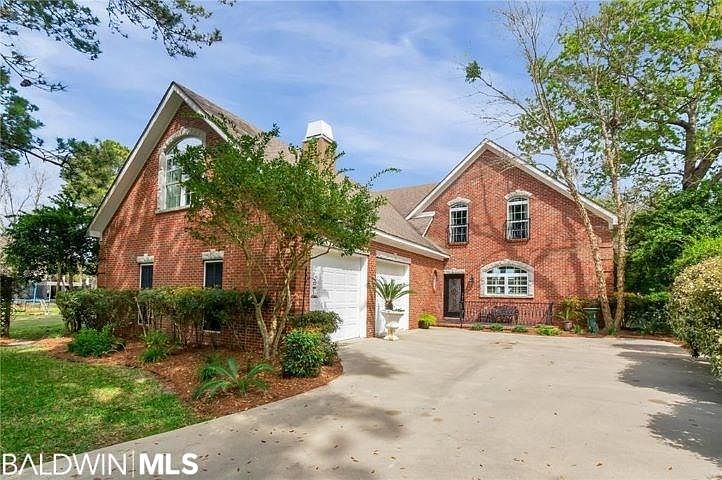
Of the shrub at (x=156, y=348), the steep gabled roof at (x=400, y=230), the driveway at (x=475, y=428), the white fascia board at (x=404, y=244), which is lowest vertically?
the driveway at (x=475, y=428)

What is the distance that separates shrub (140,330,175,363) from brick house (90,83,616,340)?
195 centimetres

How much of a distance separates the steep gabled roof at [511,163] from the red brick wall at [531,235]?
218 millimetres

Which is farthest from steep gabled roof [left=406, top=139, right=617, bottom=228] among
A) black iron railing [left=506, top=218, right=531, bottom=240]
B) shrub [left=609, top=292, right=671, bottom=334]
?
shrub [left=609, top=292, right=671, bottom=334]

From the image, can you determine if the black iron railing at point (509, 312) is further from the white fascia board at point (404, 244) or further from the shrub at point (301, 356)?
the shrub at point (301, 356)

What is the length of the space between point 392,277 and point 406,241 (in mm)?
1309

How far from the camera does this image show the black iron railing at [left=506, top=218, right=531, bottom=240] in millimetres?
18234

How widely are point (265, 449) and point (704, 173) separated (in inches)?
915

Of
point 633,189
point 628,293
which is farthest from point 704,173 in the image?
point 628,293

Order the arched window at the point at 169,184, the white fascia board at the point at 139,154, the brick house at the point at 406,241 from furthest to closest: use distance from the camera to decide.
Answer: the arched window at the point at 169,184 → the white fascia board at the point at 139,154 → the brick house at the point at 406,241

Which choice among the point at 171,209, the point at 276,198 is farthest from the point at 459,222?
the point at 276,198

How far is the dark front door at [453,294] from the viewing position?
64.2ft

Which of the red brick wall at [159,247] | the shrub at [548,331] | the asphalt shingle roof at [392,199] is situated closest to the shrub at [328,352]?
the red brick wall at [159,247]

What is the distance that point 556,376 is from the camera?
25.8 feet

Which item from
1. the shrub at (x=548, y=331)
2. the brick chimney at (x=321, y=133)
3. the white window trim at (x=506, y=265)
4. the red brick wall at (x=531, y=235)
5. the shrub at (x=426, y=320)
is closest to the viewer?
the brick chimney at (x=321, y=133)
